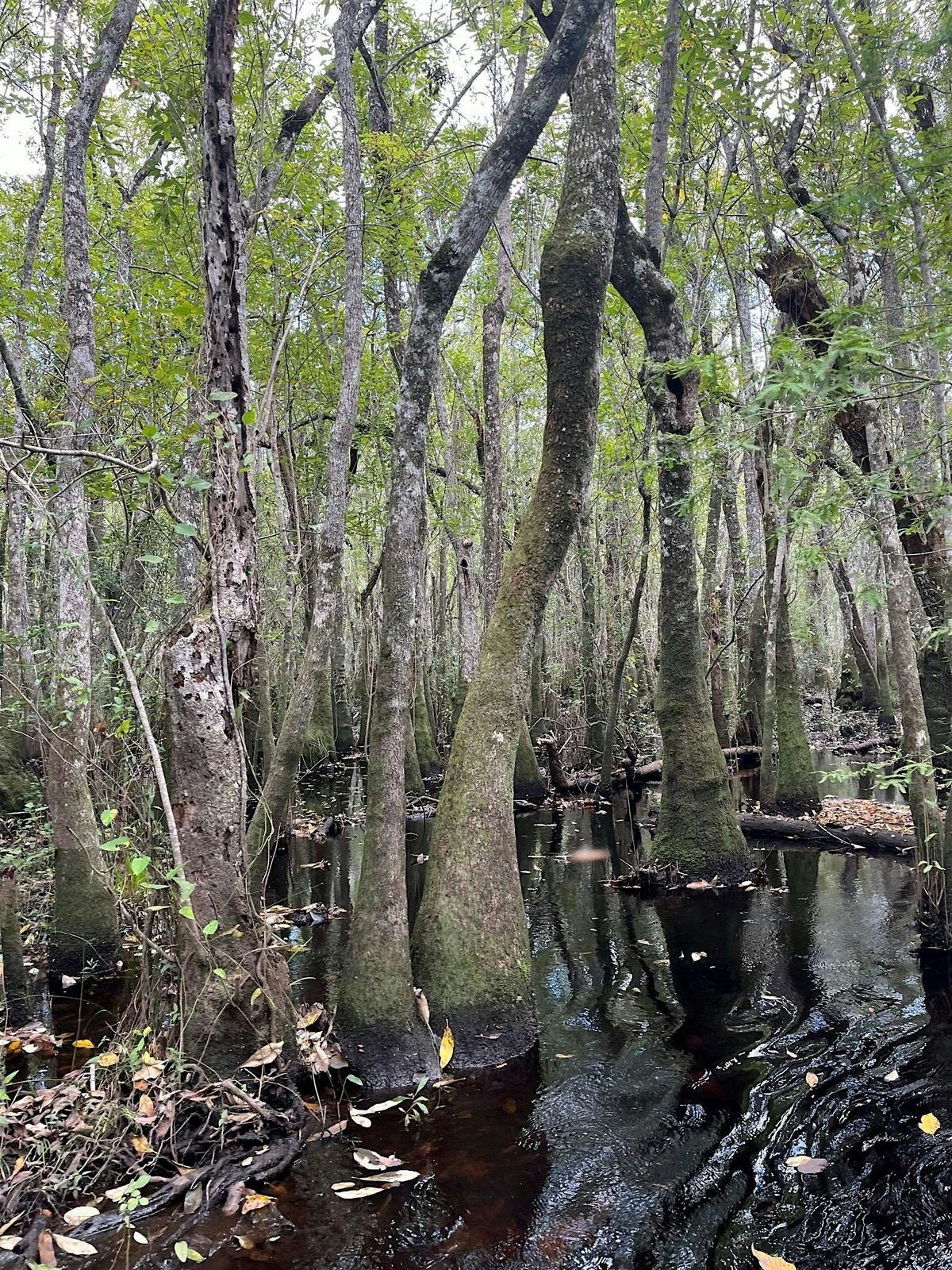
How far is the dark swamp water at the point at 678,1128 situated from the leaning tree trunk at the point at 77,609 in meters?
1.90

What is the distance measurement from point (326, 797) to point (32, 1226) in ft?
42.1

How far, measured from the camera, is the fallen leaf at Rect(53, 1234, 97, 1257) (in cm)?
313

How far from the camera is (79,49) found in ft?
26.8

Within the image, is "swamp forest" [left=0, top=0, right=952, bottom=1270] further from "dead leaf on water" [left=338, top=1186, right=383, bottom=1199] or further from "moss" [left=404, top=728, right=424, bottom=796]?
"moss" [left=404, top=728, right=424, bottom=796]

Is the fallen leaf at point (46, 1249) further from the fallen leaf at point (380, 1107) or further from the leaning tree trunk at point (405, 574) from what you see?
the leaning tree trunk at point (405, 574)

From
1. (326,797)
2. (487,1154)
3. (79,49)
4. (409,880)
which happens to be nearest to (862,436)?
(409,880)

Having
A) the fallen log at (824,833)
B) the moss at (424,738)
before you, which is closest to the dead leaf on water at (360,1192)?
the fallen log at (824,833)

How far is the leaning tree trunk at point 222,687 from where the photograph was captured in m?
4.17

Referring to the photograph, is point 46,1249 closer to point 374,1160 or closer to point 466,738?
point 374,1160

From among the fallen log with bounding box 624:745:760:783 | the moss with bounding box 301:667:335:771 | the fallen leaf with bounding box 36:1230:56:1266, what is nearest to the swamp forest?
the fallen leaf with bounding box 36:1230:56:1266

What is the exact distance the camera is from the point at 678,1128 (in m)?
4.45

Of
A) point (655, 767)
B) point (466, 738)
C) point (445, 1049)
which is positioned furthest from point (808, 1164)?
point (655, 767)

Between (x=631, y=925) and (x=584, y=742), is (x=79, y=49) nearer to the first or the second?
(x=631, y=925)

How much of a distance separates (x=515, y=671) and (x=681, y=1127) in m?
2.96
